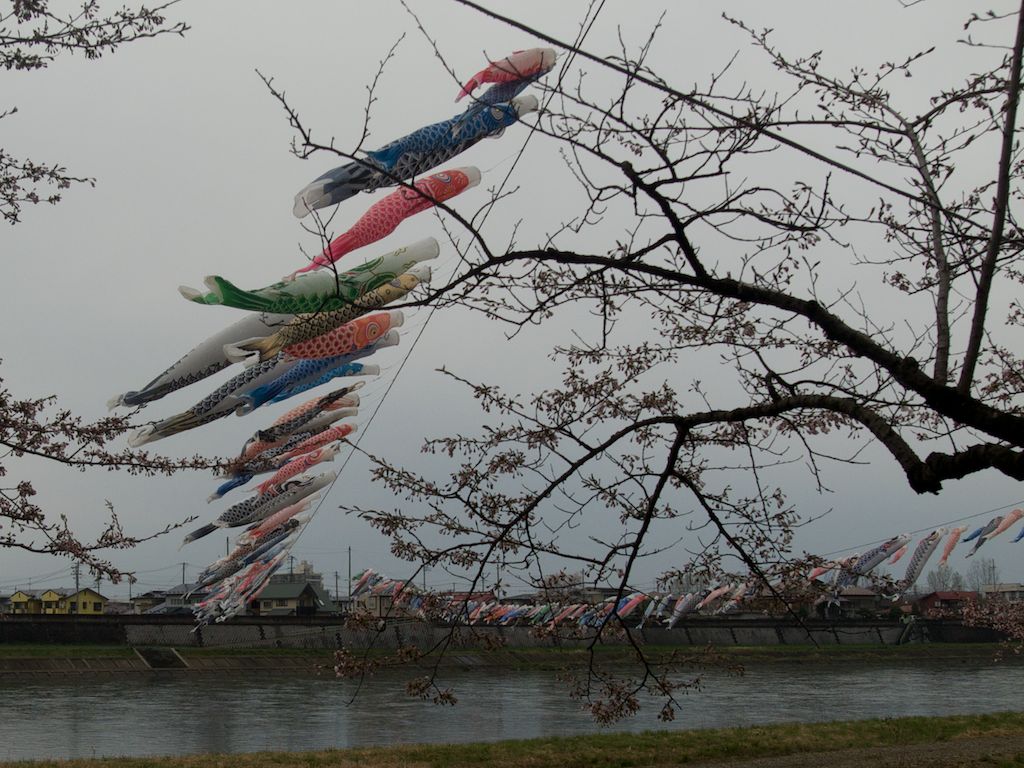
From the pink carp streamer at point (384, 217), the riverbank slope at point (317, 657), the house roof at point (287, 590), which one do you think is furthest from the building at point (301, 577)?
the pink carp streamer at point (384, 217)

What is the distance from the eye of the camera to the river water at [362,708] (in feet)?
57.1

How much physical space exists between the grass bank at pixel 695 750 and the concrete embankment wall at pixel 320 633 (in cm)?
1524

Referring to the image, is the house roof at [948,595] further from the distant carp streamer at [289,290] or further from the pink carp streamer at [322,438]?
the distant carp streamer at [289,290]

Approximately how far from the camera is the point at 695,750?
1206 cm

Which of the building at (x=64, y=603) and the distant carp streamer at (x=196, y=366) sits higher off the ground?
the distant carp streamer at (x=196, y=366)

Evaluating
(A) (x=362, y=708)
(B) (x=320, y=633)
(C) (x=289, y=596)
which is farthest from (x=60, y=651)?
(C) (x=289, y=596)

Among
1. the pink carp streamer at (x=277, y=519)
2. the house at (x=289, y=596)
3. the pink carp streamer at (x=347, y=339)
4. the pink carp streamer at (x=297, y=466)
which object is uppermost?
the pink carp streamer at (x=347, y=339)

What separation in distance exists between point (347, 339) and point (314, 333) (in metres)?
2.83

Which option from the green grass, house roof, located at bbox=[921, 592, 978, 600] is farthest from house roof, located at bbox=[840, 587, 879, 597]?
the green grass

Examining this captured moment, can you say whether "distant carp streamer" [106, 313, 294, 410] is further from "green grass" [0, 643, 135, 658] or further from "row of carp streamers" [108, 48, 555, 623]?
"green grass" [0, 643, 135, 658]

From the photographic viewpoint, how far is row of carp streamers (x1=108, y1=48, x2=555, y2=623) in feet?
39.3

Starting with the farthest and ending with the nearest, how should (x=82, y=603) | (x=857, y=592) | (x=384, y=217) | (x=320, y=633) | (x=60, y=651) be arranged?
(x=82, y=603)
(x=857, y=592)
(x=320, y=633)
(x=60, y=651)
(x=384, y=217)

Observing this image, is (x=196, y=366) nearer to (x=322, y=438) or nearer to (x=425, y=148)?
(x=425, y=148)

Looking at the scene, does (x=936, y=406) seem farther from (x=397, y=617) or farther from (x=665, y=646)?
(x=665, y=646)
